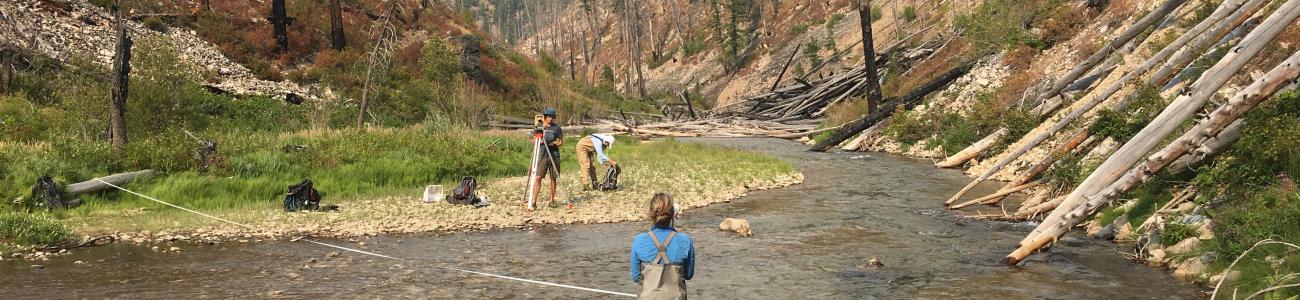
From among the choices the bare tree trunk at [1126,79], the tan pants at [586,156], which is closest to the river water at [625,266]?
the tan pants at [586,156]

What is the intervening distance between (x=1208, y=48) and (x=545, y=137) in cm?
1389

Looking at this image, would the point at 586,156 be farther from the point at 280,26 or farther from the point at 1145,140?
the point at 280,26

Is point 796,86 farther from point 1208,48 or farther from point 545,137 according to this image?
point 545,137

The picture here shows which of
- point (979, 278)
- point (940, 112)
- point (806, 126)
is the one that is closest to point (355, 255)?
point (979, 278)

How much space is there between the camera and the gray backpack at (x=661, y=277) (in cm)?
696

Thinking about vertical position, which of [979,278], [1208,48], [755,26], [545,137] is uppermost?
[755,26]

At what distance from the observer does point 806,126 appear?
4100cm

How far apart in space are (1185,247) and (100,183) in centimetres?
1791

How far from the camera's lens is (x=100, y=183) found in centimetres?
1677

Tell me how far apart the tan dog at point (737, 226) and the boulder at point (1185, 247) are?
6.00 metres

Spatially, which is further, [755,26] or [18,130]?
[755,26]

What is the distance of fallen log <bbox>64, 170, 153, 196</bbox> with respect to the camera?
54.0ft

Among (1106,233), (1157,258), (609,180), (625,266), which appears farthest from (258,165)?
(1157,258)

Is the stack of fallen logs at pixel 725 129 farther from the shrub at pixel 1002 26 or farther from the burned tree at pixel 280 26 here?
the burned tree at pixel 280 26
